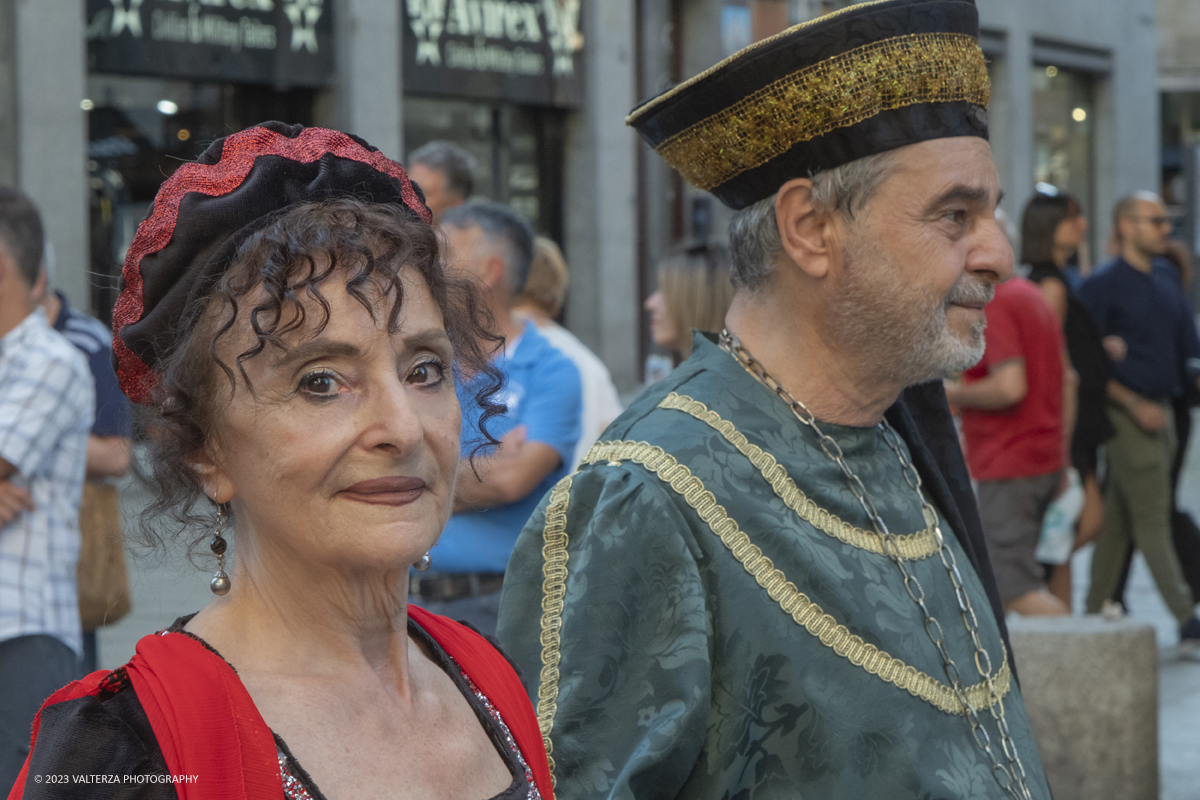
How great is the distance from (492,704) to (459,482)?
0.33 metres

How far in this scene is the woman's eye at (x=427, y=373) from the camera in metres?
1.42

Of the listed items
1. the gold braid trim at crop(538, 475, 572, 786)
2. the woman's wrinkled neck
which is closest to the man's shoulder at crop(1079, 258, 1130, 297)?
the gold braid trim at crop(538, 475, 572, 786)

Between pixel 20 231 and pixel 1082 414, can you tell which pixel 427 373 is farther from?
pixel 1082 414

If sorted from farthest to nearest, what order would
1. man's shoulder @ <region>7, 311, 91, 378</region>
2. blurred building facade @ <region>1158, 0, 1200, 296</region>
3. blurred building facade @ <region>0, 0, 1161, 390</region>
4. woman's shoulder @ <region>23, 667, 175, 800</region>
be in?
1. blurred building facade @ <region>1158, 0, 1200, 296</region>
2. blurred building facade @ <region>0, 0, 1161, 390</region>
3. man's shoulder @ <region>7, 311, 91, 378</region>
4. woman's shoulder @ <region>23, 667, 175, 800</region>

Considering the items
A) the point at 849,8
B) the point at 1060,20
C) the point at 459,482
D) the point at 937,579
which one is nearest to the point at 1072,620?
the point at 937,579

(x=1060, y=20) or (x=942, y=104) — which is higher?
(x=1060, y=20)

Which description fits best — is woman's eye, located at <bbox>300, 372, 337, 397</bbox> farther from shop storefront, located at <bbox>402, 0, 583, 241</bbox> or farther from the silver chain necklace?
shop storefront, located at <bbox>402, 0, 583, 241</bbox>

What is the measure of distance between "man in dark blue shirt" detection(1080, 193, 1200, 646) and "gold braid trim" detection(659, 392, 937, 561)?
4963mm

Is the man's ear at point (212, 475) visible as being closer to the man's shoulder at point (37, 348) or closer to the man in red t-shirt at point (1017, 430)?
the man's shoulder at point (37, 348)

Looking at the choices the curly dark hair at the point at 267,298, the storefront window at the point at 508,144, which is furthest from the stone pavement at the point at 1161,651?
the storefront window at the point at 508,144

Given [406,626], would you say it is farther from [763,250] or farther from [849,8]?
[849,8]

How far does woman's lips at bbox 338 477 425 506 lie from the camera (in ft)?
4.43

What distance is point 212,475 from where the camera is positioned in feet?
4.67

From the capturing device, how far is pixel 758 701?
6.25ft
